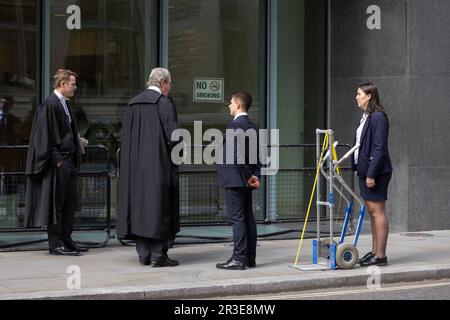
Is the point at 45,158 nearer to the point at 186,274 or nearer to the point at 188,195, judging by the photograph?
the point at 186,274

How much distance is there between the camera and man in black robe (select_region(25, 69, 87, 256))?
10400 mm

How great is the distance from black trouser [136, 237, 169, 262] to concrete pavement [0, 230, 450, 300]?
0.16m

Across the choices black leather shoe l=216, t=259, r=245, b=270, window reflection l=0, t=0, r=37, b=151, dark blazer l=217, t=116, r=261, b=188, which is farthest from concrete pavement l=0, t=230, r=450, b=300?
window reflection l=0, t=0, r=37, b=151

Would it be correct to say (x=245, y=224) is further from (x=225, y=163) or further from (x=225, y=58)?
(x=225, y=58)

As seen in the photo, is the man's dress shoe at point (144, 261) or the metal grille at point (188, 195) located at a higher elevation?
the metal grille at point (188, 195)

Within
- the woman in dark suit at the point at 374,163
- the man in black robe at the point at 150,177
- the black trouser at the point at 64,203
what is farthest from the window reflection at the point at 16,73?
the woman in dark suit at the point at 374,163

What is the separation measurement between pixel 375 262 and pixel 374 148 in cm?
131

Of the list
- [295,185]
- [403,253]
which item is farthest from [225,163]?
[295,185]

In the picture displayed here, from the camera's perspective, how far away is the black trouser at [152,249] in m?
9.80

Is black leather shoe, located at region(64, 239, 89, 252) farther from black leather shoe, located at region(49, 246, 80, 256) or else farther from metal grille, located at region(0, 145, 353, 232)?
metal grille, located at region(0, 145, 353, 232)

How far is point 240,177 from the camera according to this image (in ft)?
31.5

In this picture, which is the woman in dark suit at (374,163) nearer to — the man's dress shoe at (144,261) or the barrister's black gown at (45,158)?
the man's dress shoe at (144,261)

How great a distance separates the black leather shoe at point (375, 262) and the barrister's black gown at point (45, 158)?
3621mm
